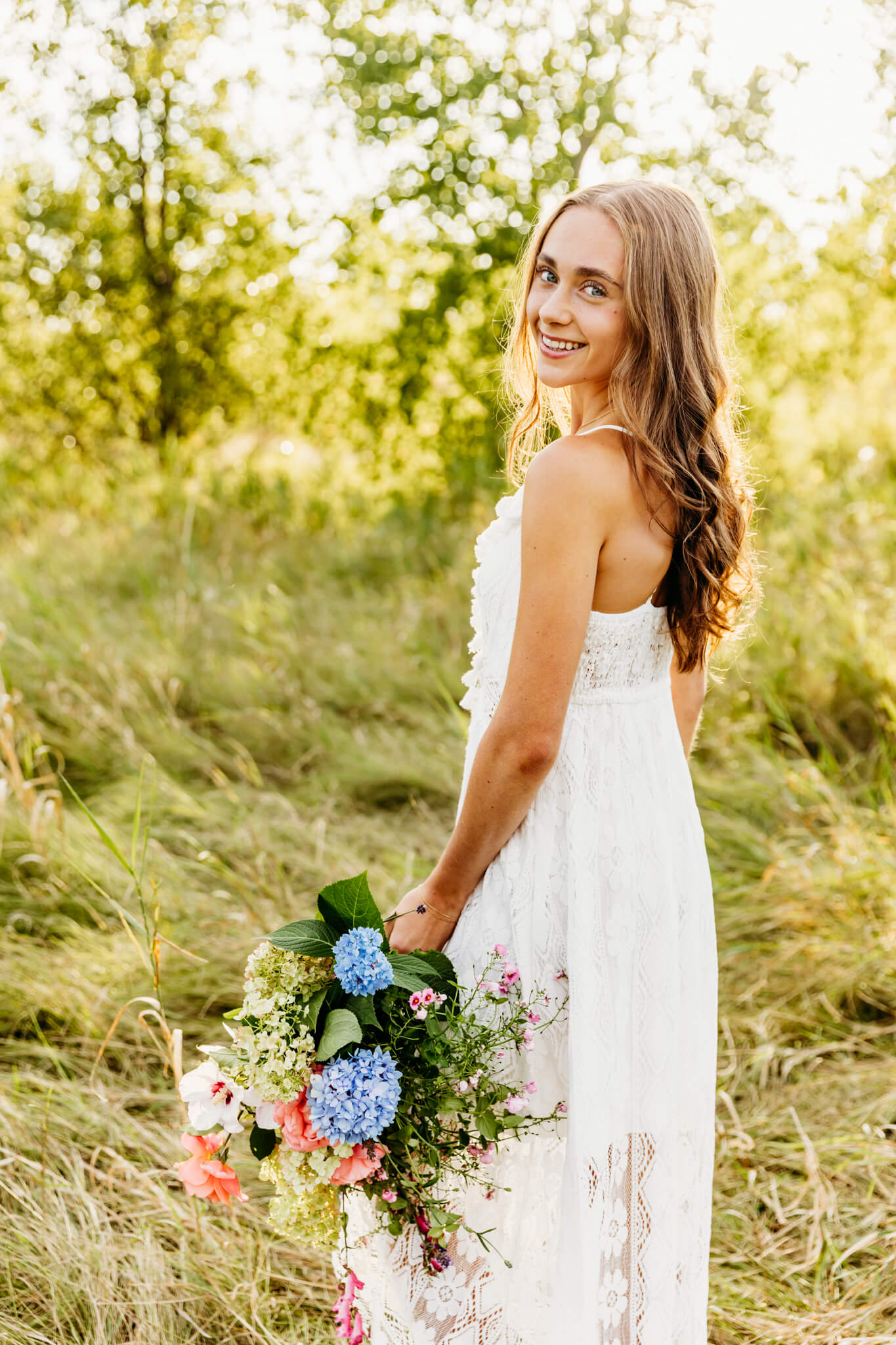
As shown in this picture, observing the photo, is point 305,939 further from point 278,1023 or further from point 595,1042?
point 595,1042

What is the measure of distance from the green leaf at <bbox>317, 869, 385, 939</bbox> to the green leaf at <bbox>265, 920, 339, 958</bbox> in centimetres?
2

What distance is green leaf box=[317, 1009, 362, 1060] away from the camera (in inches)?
55.2

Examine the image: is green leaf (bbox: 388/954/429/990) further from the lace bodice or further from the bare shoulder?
the bare shoulder

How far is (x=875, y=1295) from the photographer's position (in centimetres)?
220

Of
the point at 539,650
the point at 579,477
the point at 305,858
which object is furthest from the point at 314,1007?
the point at 305,858

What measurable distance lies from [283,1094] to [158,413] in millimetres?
7056

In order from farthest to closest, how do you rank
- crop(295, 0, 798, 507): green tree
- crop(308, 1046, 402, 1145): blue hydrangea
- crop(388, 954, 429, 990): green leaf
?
1. crop(295, 0, 798, 507): green tree
2. crop(388, 954, 429, 990): green leaf
3. crop(308, 1046, 402, 1145): blue hydrangea

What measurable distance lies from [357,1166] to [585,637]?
2.55ft

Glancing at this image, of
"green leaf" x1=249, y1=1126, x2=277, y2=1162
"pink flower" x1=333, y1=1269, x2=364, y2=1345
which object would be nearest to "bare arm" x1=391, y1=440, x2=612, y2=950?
"green leaf" x1=249, y1=1126, x2=277, y2=1162

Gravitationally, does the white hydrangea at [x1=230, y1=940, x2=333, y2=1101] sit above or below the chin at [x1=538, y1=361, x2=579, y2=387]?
below

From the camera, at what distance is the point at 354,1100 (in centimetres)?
139

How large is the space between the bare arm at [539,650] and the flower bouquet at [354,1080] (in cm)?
21

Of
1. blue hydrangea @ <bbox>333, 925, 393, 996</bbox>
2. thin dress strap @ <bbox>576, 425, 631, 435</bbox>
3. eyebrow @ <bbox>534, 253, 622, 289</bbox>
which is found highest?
eyebrow @ <bbox>534, 253, 622, 289</bbox>

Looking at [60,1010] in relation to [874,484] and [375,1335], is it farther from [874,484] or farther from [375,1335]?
[874,484]
